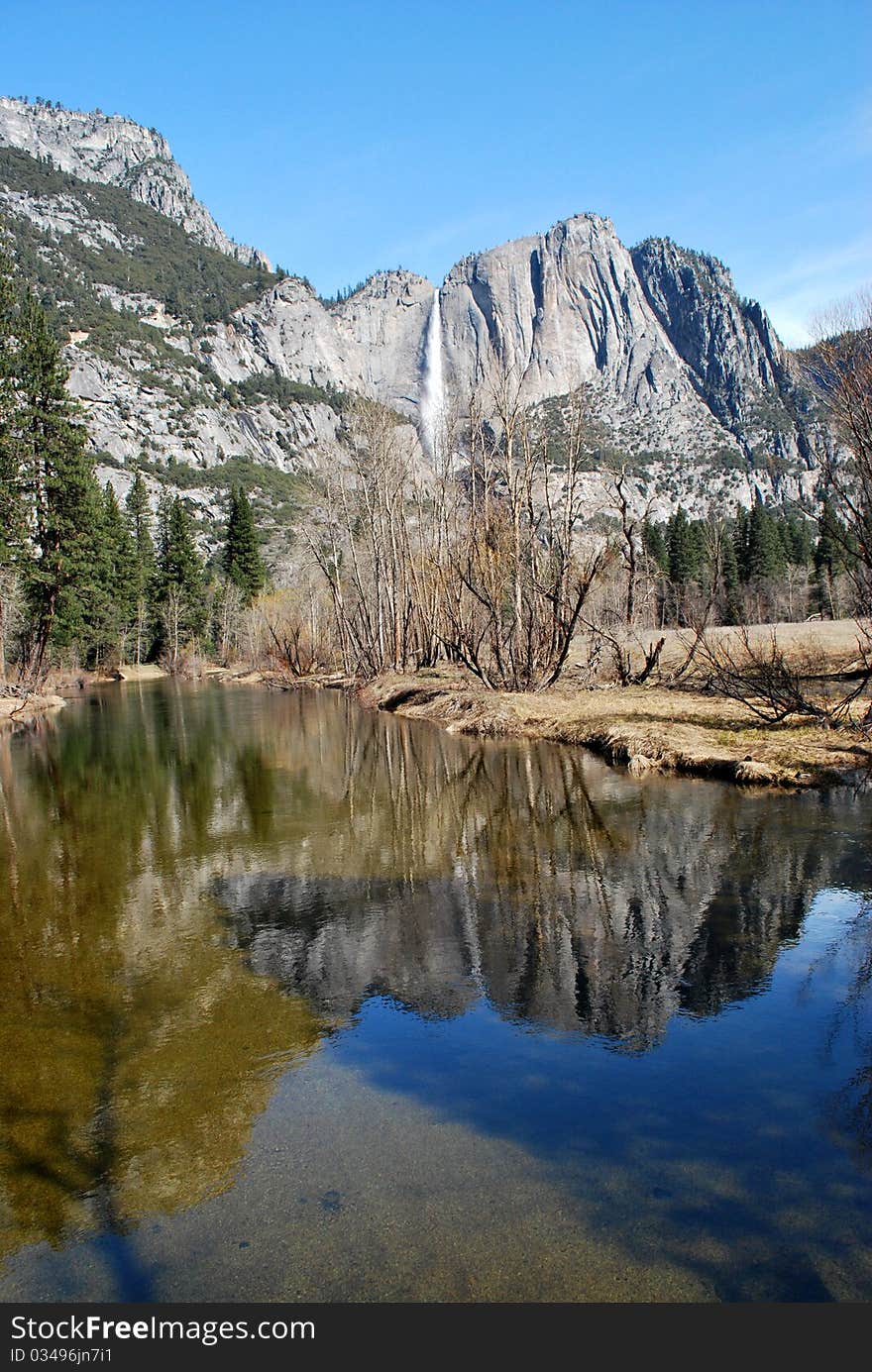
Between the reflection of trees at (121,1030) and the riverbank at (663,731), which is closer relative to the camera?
the reflection of trees at (121,1030)

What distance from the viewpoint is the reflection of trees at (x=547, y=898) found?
6.40 meters

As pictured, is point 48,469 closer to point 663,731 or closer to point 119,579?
point 119,579

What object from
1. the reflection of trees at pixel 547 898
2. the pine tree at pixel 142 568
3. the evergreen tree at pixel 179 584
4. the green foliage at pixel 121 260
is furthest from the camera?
the green foliage at pixel 121 260

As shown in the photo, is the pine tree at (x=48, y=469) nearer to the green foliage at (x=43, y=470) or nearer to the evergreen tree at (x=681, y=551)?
the green foliage at (x=43, y=470)

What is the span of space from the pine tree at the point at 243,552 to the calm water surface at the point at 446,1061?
235 ft

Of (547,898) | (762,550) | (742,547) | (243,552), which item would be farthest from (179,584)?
(547,898)

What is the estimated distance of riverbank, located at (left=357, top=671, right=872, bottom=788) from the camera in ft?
43.7

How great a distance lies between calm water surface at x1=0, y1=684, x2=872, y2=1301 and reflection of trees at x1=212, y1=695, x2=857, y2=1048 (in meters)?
0.04

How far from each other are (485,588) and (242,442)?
13534 cm

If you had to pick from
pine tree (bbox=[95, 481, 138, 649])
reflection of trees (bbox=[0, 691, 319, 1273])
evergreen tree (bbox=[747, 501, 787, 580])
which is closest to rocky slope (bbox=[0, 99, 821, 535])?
evergreen tree (bbox=[747, 501, 787, 580])

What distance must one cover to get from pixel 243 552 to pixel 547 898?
7824 cm

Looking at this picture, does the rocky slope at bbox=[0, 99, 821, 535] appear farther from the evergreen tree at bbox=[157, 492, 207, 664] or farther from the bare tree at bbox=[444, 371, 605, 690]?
the bare tree at bbox=[444, 371, 605, 690]

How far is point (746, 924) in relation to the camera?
746 cm

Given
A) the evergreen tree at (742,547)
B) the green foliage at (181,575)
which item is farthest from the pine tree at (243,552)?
the evergreen tree at (742,547)
